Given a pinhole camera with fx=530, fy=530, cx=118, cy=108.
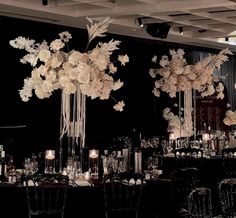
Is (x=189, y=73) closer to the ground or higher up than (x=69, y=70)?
higher up

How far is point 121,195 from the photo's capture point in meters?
5.59

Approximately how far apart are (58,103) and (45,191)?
445 cm

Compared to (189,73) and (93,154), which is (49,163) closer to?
(93,154)

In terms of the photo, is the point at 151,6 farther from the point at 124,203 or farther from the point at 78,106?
the point at 124,203

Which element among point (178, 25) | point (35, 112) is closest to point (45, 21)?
point (35, 112)

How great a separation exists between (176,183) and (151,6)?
3011mm

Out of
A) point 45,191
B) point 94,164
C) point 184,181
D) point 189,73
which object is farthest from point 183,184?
point 189,73

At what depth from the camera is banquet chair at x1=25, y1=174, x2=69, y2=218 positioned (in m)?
5.06

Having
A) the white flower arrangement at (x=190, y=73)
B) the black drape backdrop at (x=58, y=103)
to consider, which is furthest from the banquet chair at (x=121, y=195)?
the white flower arrangement at (x=190, y=73)

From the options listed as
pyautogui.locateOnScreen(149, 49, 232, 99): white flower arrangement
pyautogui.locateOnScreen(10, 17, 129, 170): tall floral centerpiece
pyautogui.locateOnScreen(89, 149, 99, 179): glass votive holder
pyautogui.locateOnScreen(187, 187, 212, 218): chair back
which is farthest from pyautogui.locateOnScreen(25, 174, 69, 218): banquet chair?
pyautogui.locateOnScreen(149, 49, 232, 99): white flower arrangement

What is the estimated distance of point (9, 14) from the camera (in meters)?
8.69

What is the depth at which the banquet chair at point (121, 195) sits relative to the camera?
5355 mm

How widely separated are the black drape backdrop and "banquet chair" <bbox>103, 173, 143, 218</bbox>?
3.17m

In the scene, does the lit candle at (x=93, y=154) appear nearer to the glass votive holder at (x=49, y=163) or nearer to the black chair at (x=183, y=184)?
the glass votive holder at (x=49, y=163)
